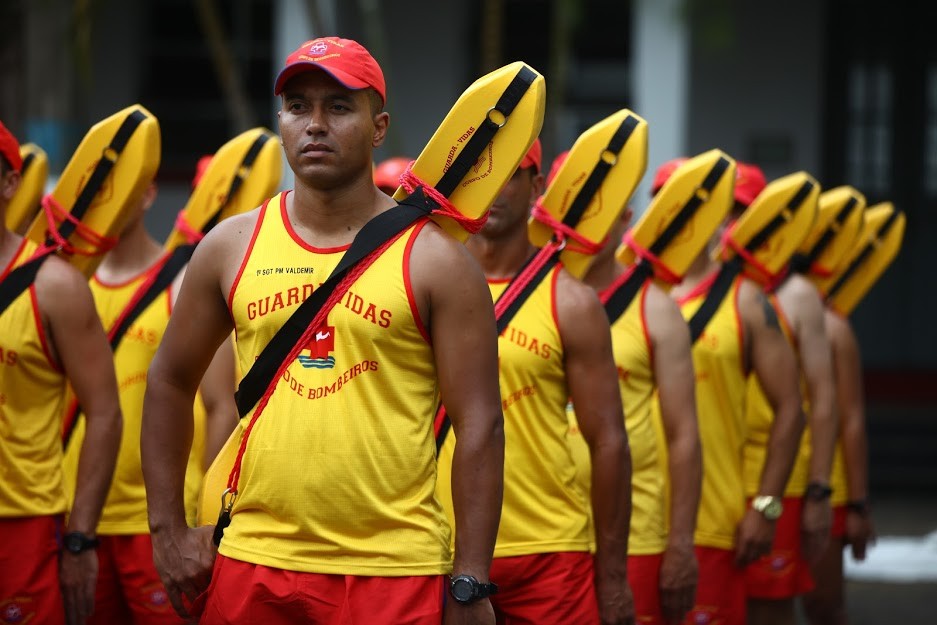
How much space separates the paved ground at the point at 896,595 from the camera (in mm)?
9733

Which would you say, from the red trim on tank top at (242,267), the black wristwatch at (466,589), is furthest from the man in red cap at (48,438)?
the black wristwatch at (466,589)

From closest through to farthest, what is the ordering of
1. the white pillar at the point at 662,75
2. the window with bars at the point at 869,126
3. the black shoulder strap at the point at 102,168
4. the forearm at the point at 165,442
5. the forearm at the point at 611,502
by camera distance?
1. the forearm at the point at 165,442
2. the forearm at the point at 611,502
3. the black shoulder strap at the point at 102,168
4. the white pillar at the point at 662,75
5. the window with bars at the point at 869,126

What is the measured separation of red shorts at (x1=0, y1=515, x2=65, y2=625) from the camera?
5.15m

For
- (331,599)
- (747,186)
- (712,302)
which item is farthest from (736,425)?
(331,599)

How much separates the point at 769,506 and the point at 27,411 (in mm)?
3028

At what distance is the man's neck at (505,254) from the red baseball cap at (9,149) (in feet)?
5.08

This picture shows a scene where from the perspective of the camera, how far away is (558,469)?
5.15 m

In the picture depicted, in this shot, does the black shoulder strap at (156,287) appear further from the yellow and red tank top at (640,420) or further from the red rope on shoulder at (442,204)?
the red rope on shoulder at (442,204)

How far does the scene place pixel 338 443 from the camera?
391 centimetres

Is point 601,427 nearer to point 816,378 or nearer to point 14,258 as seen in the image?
point 14,258

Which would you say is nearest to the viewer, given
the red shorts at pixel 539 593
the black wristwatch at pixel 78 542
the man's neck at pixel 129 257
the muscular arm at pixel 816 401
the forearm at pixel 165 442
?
the forearm at pixel 165 442

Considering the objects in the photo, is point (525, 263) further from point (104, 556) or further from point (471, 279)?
point (104, 556)

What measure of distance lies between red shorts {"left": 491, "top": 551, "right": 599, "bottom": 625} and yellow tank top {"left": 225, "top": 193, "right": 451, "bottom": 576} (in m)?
1.04

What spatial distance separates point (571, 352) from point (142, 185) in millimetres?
1594
